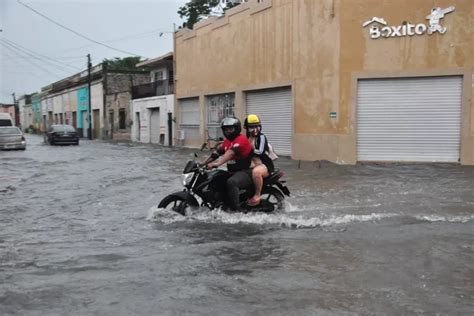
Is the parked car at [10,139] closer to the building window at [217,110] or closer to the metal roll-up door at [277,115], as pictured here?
the building window at [217,110]

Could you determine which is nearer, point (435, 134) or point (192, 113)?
point (435, 134)

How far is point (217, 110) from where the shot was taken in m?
28.6

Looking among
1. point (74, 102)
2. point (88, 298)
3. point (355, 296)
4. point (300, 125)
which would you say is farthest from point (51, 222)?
point (74, 102)

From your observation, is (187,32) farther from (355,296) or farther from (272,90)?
(355,296)

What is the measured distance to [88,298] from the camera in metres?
4.88

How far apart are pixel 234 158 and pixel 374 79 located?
38.5 ft

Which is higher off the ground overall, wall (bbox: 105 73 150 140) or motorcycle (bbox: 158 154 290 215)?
wall (bbox: 105 73 150 140)

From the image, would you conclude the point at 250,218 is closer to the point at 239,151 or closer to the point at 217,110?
the point at 239,151

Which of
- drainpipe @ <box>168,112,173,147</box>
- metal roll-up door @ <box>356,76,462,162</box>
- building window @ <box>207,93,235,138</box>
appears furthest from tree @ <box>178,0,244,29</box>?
metal roll-up door @ <box>356,76,462,162</box>

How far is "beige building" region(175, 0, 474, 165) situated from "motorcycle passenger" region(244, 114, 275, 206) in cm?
1095

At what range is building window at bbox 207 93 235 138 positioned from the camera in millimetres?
27219

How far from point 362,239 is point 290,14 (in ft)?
51.1

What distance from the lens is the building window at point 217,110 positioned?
89.3 feet

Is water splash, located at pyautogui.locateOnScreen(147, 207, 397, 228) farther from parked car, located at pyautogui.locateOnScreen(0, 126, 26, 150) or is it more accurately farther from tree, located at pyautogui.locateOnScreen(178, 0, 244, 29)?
tree, located at pyautogui.locateOnScreen(178, 0, 244, 29)
